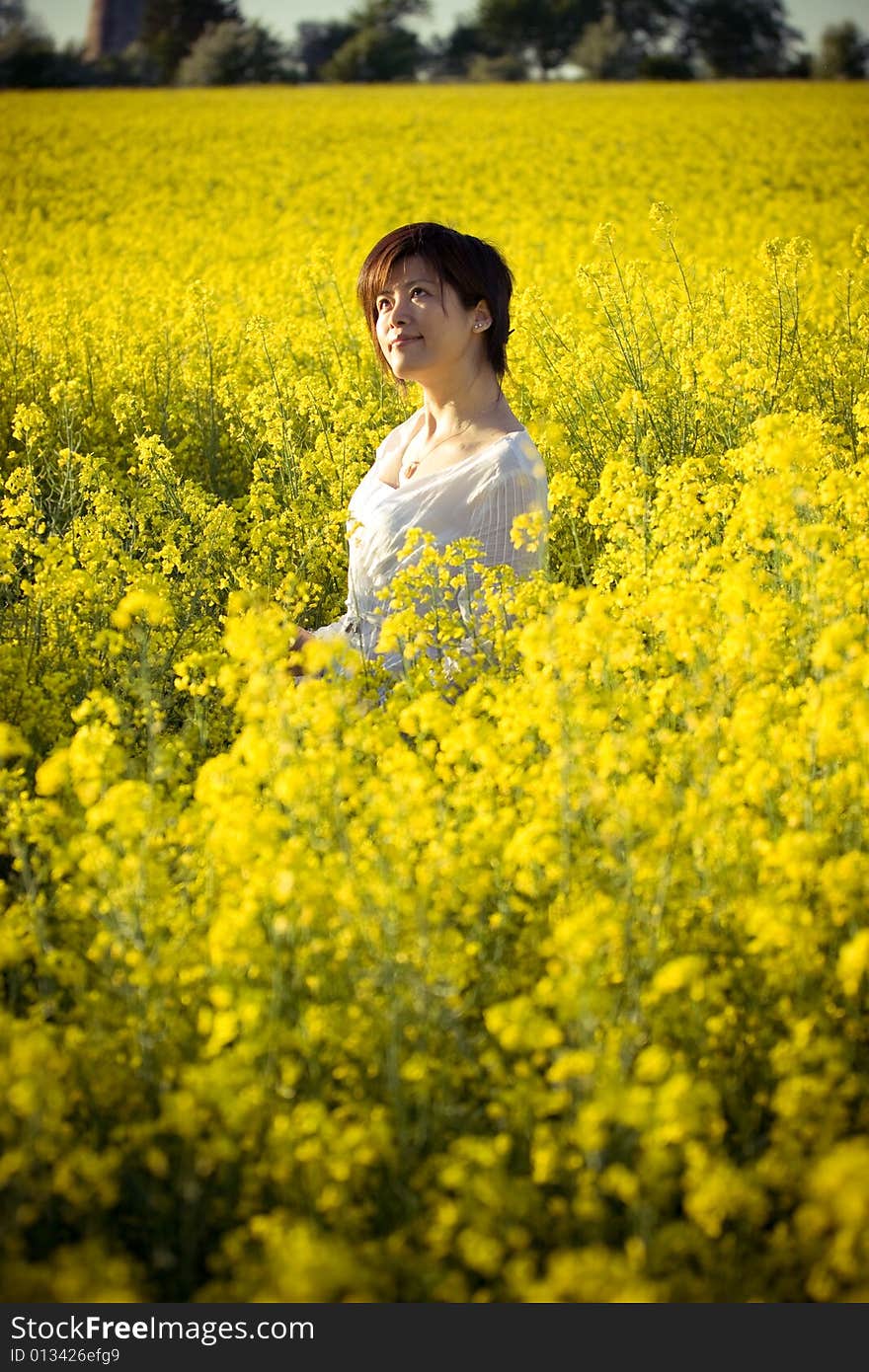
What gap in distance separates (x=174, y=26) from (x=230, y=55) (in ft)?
10.0

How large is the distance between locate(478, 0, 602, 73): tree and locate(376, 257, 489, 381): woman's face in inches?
1574

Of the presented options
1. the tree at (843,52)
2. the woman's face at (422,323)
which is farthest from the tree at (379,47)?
the woman's face at (422,323)

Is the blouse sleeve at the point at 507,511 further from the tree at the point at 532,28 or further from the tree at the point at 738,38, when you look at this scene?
the tree at the point at 532,28

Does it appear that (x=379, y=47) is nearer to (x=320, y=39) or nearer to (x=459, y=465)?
(x=320, y=39)

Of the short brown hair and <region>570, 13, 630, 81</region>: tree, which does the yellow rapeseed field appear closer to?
the short brown hair

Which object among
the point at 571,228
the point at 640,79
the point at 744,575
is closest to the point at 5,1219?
the point at 744,575

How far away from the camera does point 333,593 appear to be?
5312 millimetres

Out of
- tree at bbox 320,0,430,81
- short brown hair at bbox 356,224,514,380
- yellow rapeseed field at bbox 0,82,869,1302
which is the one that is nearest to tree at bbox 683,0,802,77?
tree at bbox 320,0,430,81

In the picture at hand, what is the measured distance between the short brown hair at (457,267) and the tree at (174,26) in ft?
120

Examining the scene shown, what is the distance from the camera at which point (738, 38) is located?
30875 millimetres

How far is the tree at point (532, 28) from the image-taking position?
3919 centimetres

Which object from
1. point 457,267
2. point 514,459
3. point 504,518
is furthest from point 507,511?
point 457,267

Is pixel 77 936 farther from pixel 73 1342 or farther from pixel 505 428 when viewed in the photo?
pixel 505 428

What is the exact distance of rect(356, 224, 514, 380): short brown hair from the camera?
3836 mm
